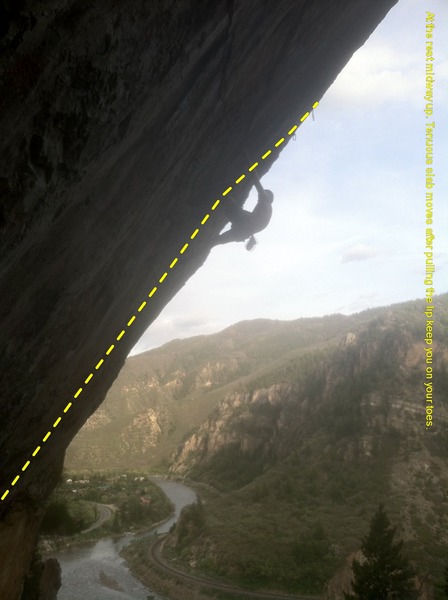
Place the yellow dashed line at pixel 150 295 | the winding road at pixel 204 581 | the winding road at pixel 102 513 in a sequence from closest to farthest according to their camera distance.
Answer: the yellow dashed line at pixel 150 295 < the winding road at pixel 204 581 < the winding road at pixel 102 513

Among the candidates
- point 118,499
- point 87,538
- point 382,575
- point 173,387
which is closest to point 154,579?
point 87,538

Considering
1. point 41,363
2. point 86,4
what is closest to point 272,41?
point 86,4

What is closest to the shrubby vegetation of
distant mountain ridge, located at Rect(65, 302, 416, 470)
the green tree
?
distant mountain ridge, located at Rect(65, 302, 416, 470)

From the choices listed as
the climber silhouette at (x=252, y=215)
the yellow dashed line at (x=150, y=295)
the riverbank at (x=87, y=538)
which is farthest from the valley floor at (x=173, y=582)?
the climber silhouette at (x=252, y=215)

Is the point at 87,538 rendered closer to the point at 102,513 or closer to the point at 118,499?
the point at 102,513

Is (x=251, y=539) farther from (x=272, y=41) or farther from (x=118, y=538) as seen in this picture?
(x=272, y=41)

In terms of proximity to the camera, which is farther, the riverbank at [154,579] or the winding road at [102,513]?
the winding road at [102,513]

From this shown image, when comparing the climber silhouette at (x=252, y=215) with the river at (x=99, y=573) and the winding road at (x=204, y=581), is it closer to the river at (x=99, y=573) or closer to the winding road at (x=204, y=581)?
the winding road at (x=204, y=581)
